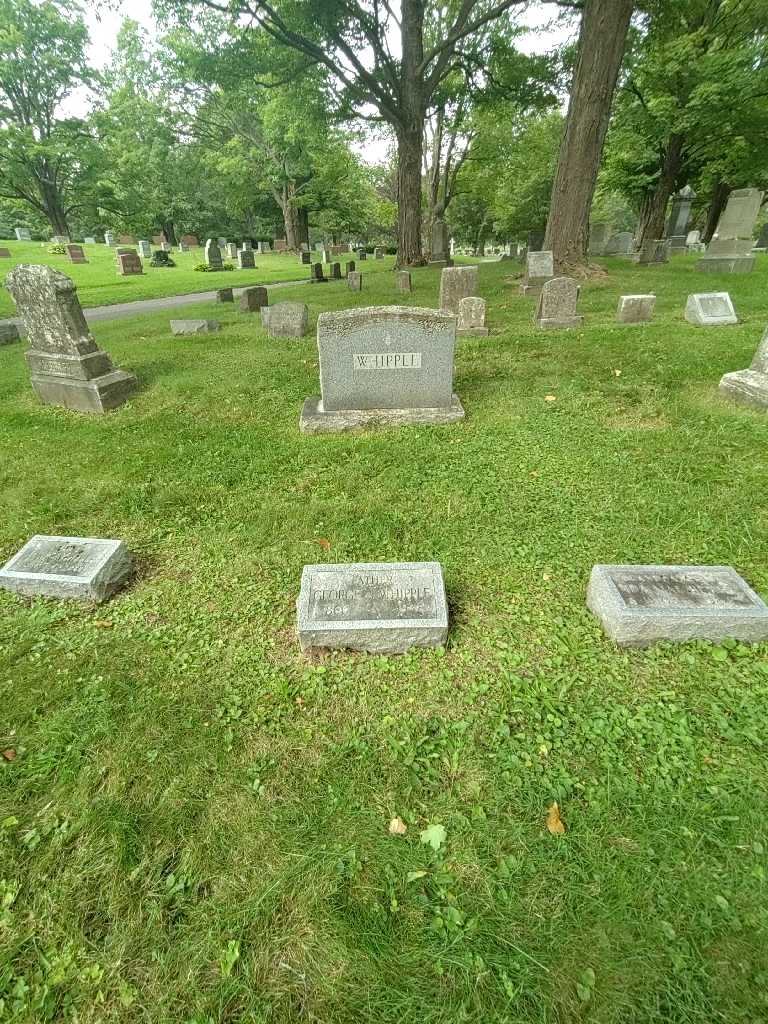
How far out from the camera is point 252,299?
42.5ft

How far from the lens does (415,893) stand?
1830mm

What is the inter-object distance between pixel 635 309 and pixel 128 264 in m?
24.1

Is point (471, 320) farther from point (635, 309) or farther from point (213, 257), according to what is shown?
point (213, 257)

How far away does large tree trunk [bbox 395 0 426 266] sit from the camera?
14945mm

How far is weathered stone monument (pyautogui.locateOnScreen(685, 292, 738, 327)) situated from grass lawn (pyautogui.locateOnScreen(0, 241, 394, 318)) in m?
16.7

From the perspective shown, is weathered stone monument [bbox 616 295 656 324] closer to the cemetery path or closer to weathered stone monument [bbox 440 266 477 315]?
weathered stone monument [bbox 440 266 477 315]

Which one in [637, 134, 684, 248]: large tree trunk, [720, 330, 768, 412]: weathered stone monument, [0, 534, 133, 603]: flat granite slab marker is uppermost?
[637, 134, 684, 248]: large tree trunk

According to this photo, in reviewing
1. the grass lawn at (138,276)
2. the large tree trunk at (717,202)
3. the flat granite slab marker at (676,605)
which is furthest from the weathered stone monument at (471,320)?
the large tree trunk at (717,202)

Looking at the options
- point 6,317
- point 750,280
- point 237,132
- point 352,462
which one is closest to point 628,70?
point 750,280

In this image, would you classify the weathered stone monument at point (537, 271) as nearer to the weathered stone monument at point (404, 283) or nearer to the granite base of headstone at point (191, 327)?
the weathered stone monument at point (404, 283)

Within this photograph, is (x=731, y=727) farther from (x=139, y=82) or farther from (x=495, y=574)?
(x=139, y=82)

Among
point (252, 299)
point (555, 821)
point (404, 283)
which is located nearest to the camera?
point (555, 821)

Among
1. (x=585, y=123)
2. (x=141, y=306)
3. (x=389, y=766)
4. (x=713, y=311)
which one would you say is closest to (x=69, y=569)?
(x=389, y=766)

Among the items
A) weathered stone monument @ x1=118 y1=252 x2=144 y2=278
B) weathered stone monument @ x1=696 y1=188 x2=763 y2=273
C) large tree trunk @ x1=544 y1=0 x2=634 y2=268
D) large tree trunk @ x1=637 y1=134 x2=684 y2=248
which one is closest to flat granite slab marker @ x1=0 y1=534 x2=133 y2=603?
large tree trunk @ x1=544 y1=0 x2=634 y2=268
